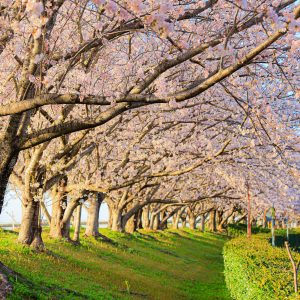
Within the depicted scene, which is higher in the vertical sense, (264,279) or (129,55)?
(129,55)

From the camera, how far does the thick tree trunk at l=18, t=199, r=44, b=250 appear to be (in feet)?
52.2

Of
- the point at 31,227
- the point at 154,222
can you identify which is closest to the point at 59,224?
the point at 31,227

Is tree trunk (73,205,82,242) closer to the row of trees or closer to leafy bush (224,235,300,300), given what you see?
the row of trees

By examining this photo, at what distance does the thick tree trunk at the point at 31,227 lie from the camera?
15.9 meters

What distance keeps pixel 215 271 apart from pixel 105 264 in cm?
894

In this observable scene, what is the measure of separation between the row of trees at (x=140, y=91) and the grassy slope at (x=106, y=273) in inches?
63.5

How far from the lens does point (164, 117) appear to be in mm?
15180

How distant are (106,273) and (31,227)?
10.1 feet

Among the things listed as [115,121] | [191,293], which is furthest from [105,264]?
[115,121]

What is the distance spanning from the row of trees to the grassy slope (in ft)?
5.29

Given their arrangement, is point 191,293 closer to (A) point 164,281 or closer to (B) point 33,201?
(A) point 164,281

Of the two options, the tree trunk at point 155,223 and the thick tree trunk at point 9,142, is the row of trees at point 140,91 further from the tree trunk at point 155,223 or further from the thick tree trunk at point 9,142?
the tree trunk at point 155,223

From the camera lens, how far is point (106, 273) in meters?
16.3

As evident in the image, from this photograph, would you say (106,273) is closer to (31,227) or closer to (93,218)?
(31,227)
